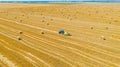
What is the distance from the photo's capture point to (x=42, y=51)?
17.4 m

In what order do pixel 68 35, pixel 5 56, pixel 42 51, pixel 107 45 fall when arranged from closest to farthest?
pixel 5 56 < pixel 42 51 < pixel 107 45 < pixel 68 35

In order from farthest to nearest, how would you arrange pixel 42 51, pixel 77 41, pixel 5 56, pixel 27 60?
pixel 77 41 → pixel 42 51 → pixel 5 56 → pixel 27 60

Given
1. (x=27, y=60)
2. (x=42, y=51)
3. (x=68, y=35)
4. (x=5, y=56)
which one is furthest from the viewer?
(x=68, y=35)

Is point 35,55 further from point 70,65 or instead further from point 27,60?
point 70,65

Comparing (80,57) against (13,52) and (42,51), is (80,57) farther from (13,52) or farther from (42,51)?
(13,52)

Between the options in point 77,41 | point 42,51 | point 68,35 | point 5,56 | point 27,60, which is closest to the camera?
point 27,60

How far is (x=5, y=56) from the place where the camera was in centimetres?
1628

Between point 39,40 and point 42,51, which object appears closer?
point 42,51

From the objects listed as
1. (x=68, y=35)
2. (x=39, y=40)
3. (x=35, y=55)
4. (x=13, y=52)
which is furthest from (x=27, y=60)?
(x=68, y=35)

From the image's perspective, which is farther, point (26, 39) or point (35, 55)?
point (26, 39)

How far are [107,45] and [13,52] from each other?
7182 mm

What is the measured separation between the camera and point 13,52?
56.5 feet

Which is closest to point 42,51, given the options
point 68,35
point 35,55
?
point 35,55

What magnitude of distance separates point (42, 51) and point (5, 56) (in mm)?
2610
